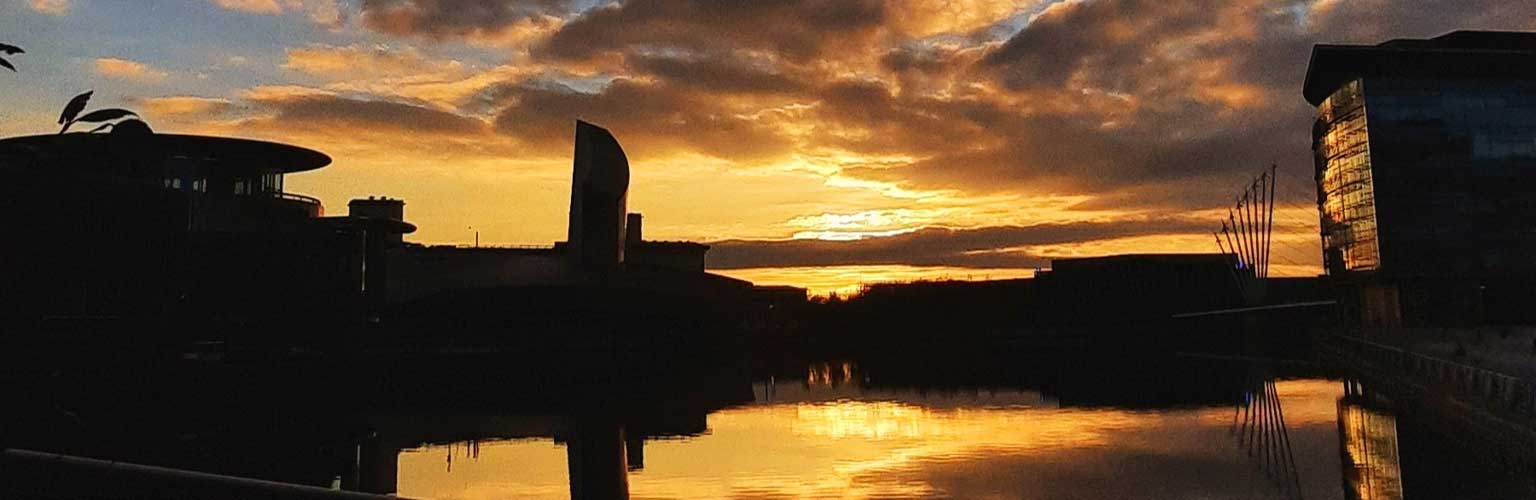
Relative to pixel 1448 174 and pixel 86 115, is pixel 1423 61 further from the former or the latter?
pixel 86 115

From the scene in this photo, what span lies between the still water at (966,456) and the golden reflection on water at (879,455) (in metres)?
0.05

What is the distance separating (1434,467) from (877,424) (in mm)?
15471

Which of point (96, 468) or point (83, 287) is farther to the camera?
point (83, 287)

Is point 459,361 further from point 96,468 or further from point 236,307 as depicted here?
point 96,468

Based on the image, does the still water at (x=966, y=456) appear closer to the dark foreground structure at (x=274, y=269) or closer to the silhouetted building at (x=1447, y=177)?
the dark foreground structure at (x=274, y=269)

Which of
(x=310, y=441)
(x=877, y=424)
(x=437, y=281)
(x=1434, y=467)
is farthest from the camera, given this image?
(x=437, y=281)

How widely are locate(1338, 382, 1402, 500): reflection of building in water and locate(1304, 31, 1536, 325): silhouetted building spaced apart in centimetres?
4929

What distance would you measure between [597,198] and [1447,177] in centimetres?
7246

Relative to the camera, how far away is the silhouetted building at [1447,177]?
262 ft

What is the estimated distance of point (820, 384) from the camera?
54906mm

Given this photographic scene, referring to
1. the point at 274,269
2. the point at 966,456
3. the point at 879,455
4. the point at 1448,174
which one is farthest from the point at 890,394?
the point at 1448,174

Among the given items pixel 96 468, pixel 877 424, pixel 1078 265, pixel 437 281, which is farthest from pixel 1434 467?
pixel 1078 265

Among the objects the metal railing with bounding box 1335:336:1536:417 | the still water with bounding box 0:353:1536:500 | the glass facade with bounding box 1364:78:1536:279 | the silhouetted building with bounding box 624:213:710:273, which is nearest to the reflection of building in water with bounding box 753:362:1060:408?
the still water with bounding box 0:353:1536:500

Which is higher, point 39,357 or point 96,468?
point 39,357
